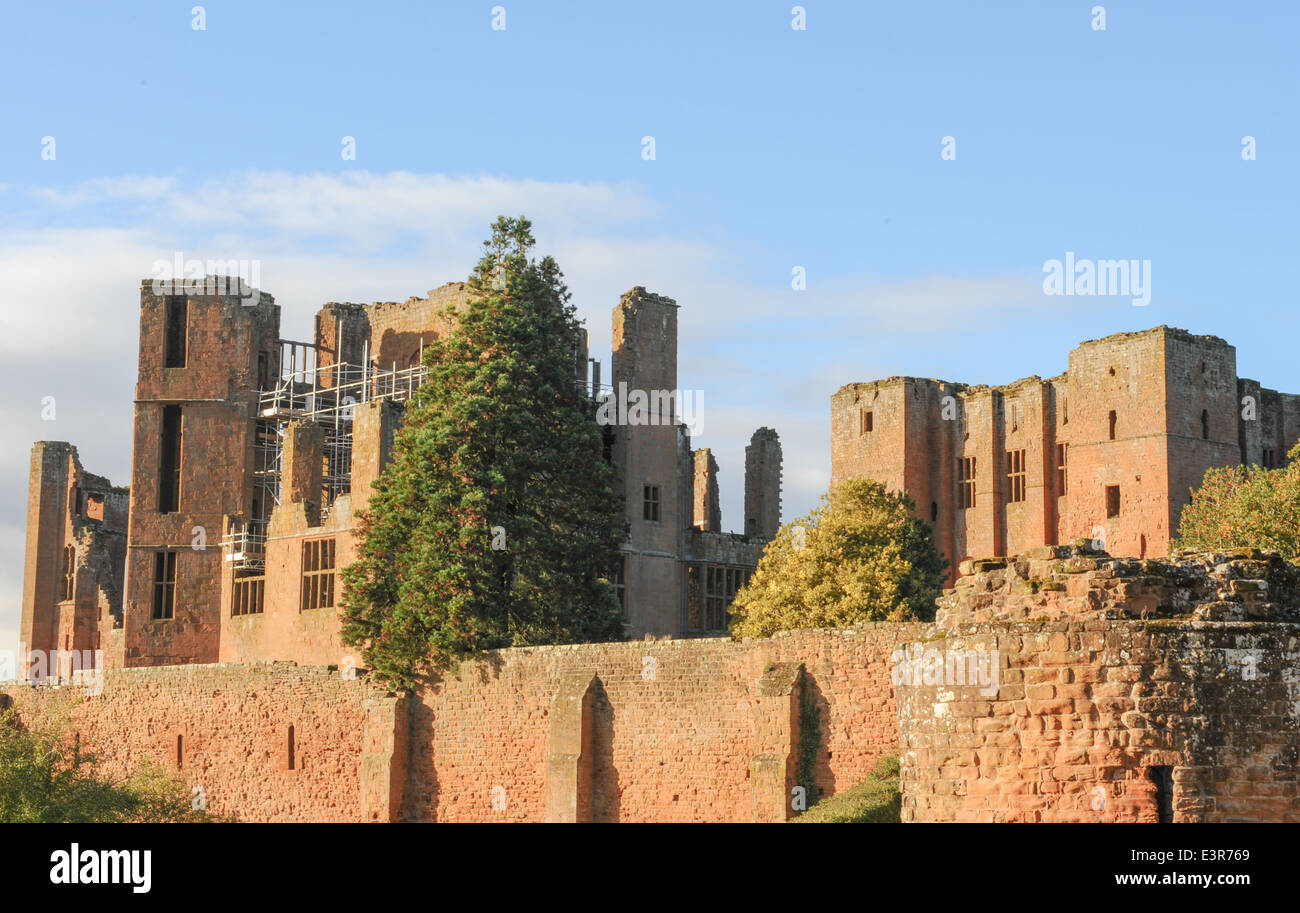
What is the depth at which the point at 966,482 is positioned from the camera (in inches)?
2729

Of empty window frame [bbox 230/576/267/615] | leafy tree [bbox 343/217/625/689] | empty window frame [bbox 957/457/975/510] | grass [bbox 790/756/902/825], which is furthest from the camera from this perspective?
empty window frame [bbox 957/457/975/510]

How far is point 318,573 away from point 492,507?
9.07m

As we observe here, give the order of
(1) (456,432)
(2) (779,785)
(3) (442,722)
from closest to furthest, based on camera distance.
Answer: (2) (779,785) → (3) (442,722) → (1) (456,432)

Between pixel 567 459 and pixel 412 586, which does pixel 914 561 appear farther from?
pixel 412 586

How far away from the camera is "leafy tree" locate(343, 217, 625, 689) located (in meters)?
36.2

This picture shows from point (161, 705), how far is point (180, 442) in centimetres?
993

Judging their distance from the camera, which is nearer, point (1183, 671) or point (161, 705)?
point (1183, 671)

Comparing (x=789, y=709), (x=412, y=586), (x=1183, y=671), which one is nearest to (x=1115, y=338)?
(x=412, y=586)

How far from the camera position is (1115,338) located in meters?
61.4

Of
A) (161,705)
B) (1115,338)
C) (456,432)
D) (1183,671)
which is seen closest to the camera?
(1183,671)

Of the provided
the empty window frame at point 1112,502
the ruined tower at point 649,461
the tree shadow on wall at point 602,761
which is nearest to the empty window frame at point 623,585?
the ruined tower at point 649,461

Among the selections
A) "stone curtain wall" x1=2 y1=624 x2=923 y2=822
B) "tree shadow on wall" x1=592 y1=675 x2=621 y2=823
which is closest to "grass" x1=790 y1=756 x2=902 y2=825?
"stone curtain wall" x1=2 y1=624 x2=923 y2=822

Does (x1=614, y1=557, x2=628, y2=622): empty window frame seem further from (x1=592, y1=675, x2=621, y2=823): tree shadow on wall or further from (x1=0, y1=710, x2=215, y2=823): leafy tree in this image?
(x1=592, y1=675, x2=621, y2=823): tree shadow on wall

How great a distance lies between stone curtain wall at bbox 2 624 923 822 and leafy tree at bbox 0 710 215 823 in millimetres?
825
